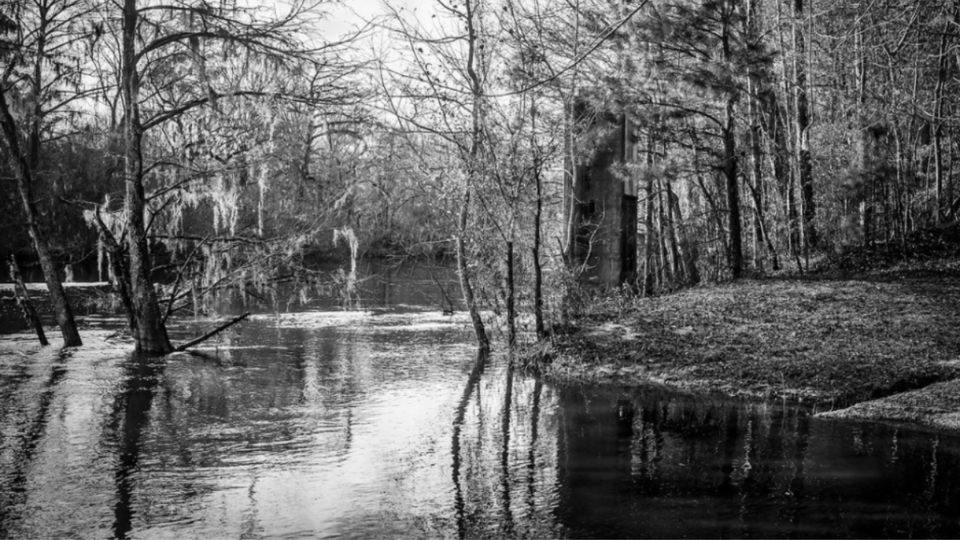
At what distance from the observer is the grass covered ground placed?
1001 centimetres

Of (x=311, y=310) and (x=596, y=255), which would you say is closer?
(x=596, y=255)

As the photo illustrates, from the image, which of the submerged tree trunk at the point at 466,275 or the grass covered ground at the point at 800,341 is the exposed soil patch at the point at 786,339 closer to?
the grass covered ground at the point at 800,341

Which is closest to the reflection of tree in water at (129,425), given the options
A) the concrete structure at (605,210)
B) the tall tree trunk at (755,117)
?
the concrete structure at (605,210)

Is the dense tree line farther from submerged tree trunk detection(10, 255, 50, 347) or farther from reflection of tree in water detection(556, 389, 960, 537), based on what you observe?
reflection of tree in water detection(556, 389, 960, 537)

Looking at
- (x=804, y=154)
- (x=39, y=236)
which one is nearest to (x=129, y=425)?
(x=39, y=236)

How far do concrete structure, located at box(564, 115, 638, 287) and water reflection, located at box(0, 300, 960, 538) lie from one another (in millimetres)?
3072

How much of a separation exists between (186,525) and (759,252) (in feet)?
51.0

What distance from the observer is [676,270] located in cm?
2055

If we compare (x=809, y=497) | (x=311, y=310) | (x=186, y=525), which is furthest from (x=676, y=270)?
(x=186, y=525)

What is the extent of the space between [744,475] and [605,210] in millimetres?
8113

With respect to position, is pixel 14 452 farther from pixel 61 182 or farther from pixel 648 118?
pixel 61 182

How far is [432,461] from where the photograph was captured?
7.64 meters

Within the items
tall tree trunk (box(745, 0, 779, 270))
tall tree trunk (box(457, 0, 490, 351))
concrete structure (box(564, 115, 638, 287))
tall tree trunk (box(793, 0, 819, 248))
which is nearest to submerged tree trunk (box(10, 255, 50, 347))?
tall tree trunk (box(457, 0, 490, 351))

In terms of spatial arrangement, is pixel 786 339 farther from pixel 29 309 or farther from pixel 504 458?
pixel 29 309
